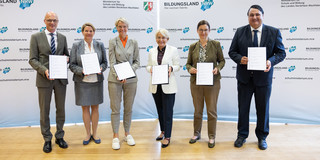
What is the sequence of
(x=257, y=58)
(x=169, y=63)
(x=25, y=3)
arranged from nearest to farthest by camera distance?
(x=257, y=58), (x=169, y=63), (x=25, y=3)

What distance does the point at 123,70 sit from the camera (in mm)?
2768

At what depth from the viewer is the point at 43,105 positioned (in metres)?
2.80

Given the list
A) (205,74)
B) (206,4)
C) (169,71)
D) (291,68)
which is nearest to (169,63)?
(169,71)

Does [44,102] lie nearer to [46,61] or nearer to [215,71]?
[46,61]

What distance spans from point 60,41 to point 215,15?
283 centimetres

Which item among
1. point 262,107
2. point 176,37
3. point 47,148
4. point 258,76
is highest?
point 176,37

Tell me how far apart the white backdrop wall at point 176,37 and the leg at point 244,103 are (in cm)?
123

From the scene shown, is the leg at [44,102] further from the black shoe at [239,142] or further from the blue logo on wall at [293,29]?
the blue logo on wall at [293,29]

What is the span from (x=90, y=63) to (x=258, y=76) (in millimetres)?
2217

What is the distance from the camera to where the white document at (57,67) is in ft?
8.77

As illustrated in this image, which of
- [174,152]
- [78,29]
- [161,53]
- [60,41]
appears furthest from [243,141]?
[78,29]

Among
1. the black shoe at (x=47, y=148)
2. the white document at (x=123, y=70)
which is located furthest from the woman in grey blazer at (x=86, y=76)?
the black shoe at (x=47, y=148)

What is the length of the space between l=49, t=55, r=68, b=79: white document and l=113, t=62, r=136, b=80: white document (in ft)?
2.15

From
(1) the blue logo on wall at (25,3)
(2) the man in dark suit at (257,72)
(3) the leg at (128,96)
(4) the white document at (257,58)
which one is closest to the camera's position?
(4) the white document at (257,58)
